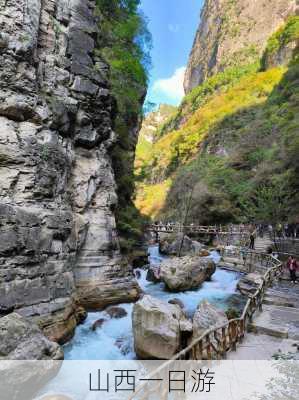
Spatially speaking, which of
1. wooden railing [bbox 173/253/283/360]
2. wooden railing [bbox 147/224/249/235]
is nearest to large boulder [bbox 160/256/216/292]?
wooden railing [bbox 173/253/283/360]

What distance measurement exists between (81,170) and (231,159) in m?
32.8

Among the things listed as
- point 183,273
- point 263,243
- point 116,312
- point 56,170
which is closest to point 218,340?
point 116,312

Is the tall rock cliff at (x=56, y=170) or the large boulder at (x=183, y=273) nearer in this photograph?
the tall rock cliff at (x=56, y=170)

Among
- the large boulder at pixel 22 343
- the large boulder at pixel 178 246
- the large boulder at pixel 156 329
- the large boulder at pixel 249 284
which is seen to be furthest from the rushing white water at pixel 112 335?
the large boulder at pixel 178 246

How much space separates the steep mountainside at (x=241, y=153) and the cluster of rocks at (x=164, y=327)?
1680 centimetres

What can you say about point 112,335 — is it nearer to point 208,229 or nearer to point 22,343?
point 22,343

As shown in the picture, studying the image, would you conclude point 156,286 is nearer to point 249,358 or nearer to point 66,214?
point 66,214

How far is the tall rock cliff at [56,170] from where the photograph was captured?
1089 cm

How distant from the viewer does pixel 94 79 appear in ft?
53.6

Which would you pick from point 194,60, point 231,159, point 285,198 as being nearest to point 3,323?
point 285,198

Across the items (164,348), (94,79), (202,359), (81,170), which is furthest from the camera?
(94,79)

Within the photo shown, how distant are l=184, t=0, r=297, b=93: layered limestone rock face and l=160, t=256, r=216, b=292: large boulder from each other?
262 ft

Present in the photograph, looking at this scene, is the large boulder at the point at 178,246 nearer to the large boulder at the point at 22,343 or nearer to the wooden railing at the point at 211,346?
the wooden railing at the point at 211,346

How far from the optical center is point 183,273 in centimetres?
1817
